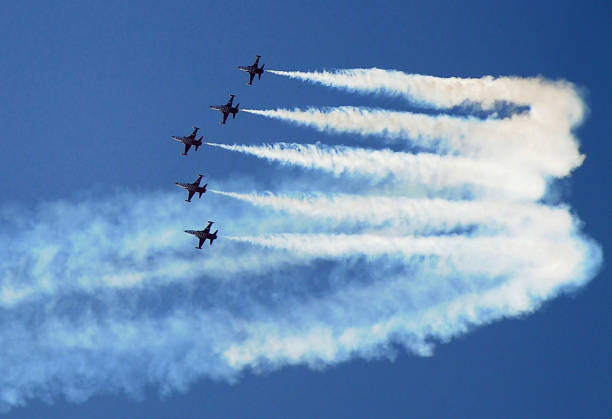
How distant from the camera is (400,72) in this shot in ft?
237

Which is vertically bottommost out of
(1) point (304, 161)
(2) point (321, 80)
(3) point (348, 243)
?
(3) point (348, 243)

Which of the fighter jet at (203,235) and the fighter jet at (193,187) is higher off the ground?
the fighter jet at (193,187)

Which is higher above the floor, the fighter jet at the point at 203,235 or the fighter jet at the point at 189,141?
the fighter jet at the point at 189,141

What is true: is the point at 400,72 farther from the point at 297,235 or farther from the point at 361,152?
the point at 297,235

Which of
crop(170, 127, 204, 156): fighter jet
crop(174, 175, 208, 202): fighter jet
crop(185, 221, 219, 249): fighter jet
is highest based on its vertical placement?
crop(170, 127, 204, 156): fighter jet

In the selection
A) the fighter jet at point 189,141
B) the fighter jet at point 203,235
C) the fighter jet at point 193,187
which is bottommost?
the fighter jet at point 203,235

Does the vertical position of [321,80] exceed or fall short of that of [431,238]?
it exceeds it

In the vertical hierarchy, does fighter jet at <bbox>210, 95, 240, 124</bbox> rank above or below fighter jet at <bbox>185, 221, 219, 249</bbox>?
above

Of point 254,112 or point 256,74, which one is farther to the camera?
point 256,74

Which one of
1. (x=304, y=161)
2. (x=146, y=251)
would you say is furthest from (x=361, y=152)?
(x=146, y=251)

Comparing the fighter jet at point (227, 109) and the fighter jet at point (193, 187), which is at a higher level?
the fighter jet at point (227, 109)

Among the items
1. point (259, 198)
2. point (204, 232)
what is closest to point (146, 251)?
point (204, 232)

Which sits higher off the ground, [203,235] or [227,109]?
[227,109]

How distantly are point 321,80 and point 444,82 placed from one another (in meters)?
9.10
